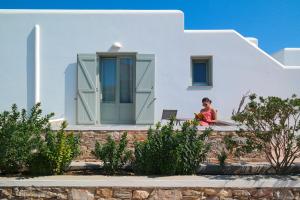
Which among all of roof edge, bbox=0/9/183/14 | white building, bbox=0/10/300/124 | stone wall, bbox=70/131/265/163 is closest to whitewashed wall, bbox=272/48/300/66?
white building, bbox=0/10/300/124

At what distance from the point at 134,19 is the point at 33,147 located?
655 centimetres

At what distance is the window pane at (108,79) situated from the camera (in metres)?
10.0

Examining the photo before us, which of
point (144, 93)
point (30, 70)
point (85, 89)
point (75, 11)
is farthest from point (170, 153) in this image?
point (75, 11)

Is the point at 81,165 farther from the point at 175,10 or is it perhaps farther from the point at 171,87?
the point at 175,10

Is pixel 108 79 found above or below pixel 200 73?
below

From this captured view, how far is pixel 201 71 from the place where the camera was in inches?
399

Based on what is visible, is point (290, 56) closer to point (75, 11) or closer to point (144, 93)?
point (144, 93)

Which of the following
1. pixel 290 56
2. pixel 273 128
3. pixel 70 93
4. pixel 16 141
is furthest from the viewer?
pixel 290 56

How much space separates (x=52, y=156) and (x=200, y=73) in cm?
676

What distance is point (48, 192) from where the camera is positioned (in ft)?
12.2

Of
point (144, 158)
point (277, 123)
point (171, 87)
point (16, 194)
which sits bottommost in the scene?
point (16, 194)

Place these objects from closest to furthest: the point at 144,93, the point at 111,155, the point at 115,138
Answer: the point at 111,155 < the point at 115,138 < the point at 144,93

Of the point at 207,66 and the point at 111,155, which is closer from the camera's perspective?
the point at 111,155

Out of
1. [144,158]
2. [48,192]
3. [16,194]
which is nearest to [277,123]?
[144,158]
